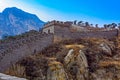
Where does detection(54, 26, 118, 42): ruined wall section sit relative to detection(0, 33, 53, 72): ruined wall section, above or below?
above

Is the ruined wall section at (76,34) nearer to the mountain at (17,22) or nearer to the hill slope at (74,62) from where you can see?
the hill slope at (74,62)

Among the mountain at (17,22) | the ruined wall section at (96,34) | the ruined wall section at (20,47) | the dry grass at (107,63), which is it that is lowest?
the dry grass at (107,63)

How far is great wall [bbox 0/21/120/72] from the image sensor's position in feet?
128

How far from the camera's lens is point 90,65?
4538cm

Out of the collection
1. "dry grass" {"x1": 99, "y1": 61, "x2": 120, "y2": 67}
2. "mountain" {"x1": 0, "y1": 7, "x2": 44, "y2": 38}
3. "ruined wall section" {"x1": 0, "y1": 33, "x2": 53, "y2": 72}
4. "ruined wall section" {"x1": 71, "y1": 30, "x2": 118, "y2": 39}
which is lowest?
"dry grass" {"x1": 99, "y1": 61, "x2": 120, "y2": 67}

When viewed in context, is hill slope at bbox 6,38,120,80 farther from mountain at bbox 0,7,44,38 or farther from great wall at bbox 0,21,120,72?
mountain at bbox 0,7,44,38

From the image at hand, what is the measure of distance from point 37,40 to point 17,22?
138729 millimetres

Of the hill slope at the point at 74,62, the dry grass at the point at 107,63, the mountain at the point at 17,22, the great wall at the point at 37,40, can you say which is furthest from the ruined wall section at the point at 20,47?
the mountain at the point at 17,22

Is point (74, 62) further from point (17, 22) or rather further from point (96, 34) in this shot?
point (17, 22)

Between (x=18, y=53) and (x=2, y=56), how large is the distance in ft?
12.4

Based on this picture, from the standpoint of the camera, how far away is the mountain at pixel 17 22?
17160 cm

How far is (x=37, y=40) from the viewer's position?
4588cm

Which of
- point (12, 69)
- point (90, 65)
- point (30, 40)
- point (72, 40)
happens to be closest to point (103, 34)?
point (72, 40)

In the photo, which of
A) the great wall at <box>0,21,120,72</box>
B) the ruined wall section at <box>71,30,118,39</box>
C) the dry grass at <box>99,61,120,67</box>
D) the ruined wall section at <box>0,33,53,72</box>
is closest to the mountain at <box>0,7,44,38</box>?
the great wall at <box>0,21,120,72</box>
